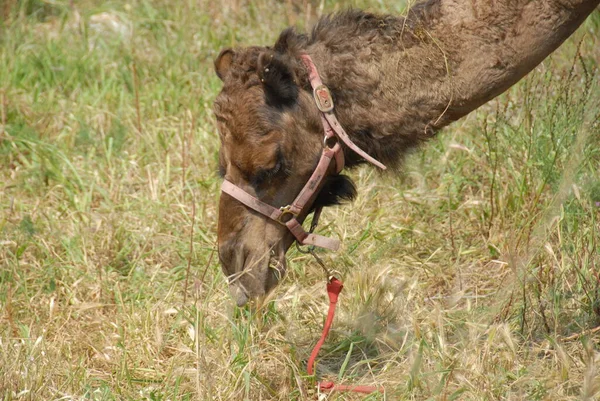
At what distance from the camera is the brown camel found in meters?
3.52

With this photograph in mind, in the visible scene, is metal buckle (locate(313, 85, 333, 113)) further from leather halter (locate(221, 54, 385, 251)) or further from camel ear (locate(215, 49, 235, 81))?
camel ear (locate(215, 49, 235, 81))

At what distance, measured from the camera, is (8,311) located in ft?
14.0

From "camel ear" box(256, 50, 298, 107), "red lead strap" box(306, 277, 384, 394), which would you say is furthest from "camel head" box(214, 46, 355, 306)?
"red lead strap" box(306, 277, 384, 394)

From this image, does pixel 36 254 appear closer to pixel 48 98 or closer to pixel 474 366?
pixel 48 98

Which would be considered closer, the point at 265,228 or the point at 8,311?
the point at 265,228

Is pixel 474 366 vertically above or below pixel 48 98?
above

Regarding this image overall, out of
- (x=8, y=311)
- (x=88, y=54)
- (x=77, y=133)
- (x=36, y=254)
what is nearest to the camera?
(x=8, y=311)

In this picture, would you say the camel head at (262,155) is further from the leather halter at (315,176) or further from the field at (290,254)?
the field at (290,254)

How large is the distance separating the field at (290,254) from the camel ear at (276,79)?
678mm

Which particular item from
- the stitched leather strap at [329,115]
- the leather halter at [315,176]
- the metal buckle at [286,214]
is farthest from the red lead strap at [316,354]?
the stitched leather strap at [329,115]

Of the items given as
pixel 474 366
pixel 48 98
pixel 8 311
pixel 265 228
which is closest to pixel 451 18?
pixel 265 228

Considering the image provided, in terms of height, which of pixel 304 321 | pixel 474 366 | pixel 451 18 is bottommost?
pixel 304 321

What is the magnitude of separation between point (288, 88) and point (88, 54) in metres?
4.10

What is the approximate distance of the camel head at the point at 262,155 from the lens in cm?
357
